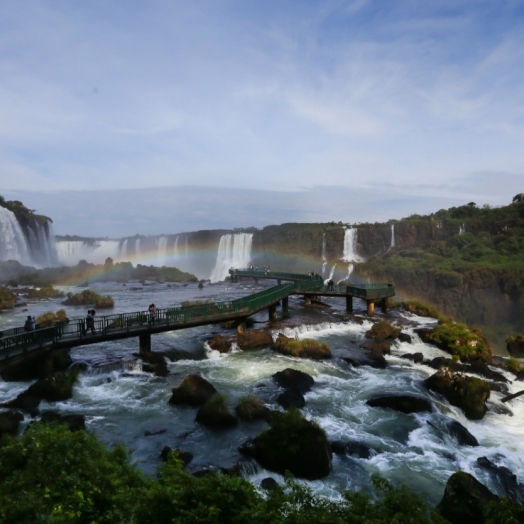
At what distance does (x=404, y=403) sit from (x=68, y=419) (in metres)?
12.1

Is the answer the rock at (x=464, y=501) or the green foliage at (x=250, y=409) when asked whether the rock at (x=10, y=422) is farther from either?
the rock at (x=464, y=501)

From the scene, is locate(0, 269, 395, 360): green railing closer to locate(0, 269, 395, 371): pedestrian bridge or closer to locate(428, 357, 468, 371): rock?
locate(0, 269, 395, 371): pedestrian bridge

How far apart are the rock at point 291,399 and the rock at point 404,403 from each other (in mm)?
2782

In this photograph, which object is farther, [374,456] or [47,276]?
[47,276]

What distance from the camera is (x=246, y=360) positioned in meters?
22.1

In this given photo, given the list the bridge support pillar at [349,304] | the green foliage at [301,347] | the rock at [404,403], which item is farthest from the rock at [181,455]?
the bridge support pillar at [349,304]

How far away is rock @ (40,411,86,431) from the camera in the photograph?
12.8 metres

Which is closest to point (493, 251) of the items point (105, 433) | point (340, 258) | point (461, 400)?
point (340, 258)

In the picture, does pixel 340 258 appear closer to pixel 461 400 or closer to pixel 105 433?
pixel 461 400

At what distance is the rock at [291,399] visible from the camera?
1591 centimetres

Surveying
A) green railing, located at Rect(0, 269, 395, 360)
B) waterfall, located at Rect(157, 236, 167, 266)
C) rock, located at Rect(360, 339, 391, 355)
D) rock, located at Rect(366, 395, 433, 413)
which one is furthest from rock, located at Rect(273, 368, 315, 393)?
waterfall, located at Rect(157, 236, 167, 266)

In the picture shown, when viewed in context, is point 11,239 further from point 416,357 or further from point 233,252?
point 416,357

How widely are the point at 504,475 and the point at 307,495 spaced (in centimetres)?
909

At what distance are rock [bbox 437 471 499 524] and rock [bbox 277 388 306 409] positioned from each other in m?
6.84
